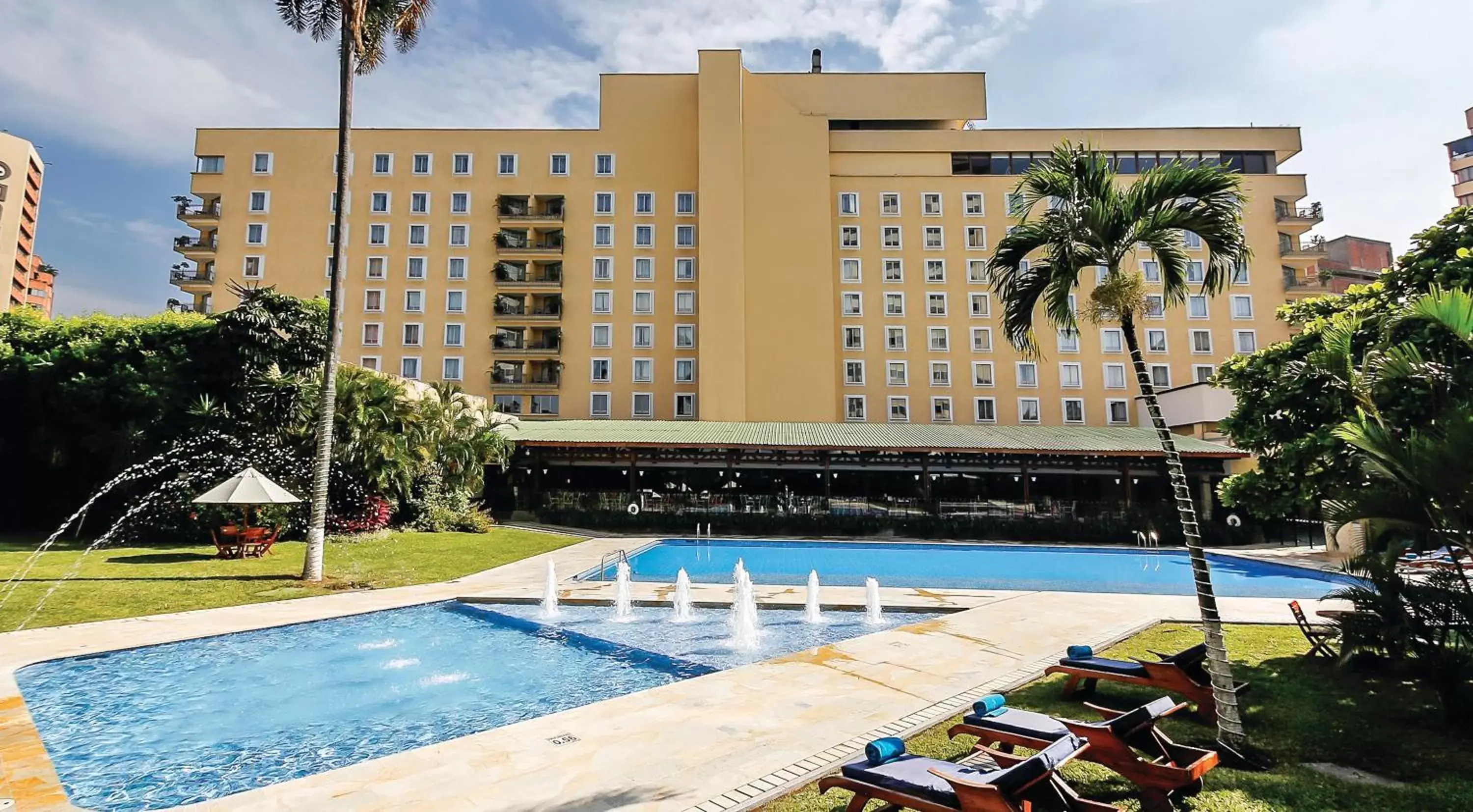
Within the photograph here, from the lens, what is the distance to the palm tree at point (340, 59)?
1442cm

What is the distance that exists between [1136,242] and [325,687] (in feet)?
32.9

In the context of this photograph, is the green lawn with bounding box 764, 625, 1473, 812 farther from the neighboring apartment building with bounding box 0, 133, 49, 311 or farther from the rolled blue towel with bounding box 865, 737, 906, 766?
the neighboring apartment building with bounding box 0, 133, 49, 311

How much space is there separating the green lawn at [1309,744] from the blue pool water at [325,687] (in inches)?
154

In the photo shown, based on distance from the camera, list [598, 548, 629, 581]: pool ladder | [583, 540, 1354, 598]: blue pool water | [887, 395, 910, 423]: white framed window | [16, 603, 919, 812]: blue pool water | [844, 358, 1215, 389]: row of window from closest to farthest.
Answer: [16, 603, 919, 812]: blue pool water → [583, 540, 1354, 598]: blue pool water → [598, 548, 629, 581]: pool ladder → [844, 358, 1215, 389]: row of window → [887, 395, 910, 423]: white framed window

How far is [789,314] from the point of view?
4250cm

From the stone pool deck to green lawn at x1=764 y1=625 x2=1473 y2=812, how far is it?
581 millimetres

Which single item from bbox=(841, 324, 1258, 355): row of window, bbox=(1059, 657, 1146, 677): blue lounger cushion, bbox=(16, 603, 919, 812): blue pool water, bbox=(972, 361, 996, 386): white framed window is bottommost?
bbox=(16, 603, 919, 812): blue pool water

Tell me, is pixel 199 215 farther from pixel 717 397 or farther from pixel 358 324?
pixel 717 397

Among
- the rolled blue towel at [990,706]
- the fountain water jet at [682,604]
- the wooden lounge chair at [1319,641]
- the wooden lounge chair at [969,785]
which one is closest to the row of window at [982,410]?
the fountain water jet at [682,604]

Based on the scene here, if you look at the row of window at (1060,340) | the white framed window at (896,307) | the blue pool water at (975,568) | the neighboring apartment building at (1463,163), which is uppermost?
the neighboring apartment building at (1463,163)

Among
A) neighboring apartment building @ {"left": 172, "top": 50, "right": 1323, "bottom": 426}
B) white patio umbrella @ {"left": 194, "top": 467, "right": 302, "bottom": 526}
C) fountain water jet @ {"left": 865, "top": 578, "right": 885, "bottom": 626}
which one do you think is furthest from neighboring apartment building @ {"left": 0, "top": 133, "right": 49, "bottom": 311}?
fountain water jet @ {"left": 865, "top": 578, "right": 885, "bottom": 626}

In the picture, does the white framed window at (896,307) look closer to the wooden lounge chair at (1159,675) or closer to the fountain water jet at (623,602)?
the fountain water jet at (623,602)

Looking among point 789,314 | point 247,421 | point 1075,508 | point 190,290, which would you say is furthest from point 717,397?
point 190,290

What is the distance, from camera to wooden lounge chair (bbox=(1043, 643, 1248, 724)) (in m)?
6.38
